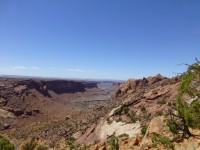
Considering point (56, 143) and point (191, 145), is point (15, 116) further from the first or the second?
point (191, 145)

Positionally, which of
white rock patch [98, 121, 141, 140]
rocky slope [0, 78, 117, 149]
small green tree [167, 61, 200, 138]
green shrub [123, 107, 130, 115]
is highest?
small green tree [167, 61, 200, 138]

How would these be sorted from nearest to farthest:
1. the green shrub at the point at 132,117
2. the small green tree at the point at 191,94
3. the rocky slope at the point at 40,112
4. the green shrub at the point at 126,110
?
the small green tree at the point at 191,94 < the green shrub at the point at 132,117 < the green shrub at the point at 126,110 < the rocky slope at the point at 40,112

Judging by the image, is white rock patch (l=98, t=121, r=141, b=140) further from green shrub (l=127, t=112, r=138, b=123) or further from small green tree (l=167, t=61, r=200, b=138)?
small green tree (l=167, t=61, r=200, b=138)

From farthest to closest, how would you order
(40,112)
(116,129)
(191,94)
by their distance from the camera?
(40,112), (116,129), (191,94)

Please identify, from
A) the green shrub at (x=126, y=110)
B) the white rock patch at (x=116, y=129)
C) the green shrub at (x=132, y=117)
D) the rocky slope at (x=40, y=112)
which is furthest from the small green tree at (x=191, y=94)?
the rocky slope at (x=40, y=112)

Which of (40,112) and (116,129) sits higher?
(116,129)

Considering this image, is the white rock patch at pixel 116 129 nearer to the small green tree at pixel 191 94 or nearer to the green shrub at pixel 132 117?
the green shrub at pixel 132 117


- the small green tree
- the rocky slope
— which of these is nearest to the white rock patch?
the rocky slope

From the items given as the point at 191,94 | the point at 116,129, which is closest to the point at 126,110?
the point at 116,129

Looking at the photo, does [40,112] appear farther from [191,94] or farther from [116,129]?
[191,94]

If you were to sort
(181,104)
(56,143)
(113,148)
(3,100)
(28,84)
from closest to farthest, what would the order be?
(181,104), (113,148), (56,143), (3,100), (28,84)

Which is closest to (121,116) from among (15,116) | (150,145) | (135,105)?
(135,105)

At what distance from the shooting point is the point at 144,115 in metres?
40.8

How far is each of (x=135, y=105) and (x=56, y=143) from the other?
16.1 meters
